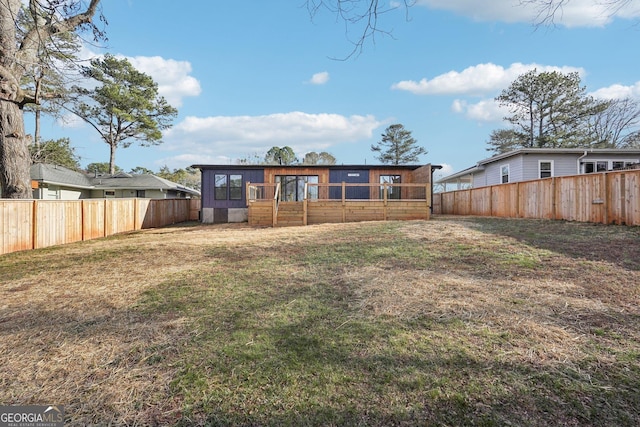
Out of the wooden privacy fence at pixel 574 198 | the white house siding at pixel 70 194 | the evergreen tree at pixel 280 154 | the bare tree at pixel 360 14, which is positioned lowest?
the wooden privacy fence at pixel 574 198

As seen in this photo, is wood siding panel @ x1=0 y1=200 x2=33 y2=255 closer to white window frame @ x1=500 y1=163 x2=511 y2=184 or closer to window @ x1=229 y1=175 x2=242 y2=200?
window @ x1=229 y1=175 x2=242 y2=200

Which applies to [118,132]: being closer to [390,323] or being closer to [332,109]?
[332,109]

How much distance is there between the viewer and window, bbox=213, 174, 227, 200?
49.5 ft

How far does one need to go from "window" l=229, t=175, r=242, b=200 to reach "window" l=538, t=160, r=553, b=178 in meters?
14.3

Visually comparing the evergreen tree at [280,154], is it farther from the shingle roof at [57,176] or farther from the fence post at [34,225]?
the fence post at [34,225]

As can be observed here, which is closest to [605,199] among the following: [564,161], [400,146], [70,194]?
[564,161]

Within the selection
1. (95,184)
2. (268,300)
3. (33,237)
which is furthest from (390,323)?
(95,184)

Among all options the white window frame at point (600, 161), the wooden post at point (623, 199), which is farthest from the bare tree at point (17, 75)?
the white window frame at point (600, 161)

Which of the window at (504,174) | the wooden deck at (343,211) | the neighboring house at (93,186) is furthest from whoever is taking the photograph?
the neighboring house at (93,186)

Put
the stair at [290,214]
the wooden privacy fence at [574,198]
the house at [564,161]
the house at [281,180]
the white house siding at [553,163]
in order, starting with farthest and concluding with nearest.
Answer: the house at [281,180]
the white house siding at [553,163]
the house at [564,161]
the stair at [290,214]
the wooden privacy fence at [574,198]

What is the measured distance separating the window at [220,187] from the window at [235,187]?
1.04 feet

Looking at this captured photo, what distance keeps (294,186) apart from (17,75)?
10.6m

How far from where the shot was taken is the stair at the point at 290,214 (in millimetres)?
11562

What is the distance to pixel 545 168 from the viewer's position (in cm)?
1335
